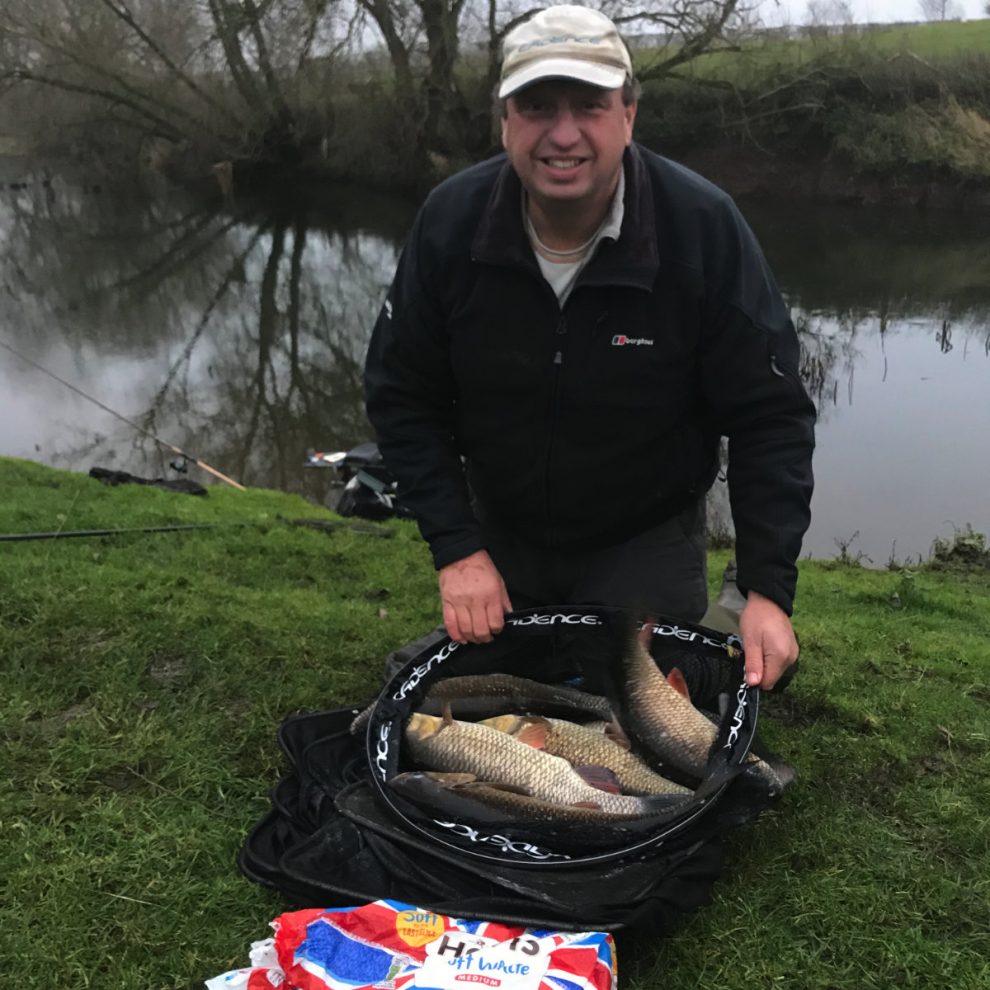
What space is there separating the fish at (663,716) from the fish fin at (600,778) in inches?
6.0

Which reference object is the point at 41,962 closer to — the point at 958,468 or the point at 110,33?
the point at 958,468

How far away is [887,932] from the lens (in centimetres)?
199

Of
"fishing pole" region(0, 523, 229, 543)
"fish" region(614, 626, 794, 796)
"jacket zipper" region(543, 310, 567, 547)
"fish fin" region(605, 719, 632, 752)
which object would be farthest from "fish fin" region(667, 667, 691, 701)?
"fishing pole" region(0, 523, 229, 543)

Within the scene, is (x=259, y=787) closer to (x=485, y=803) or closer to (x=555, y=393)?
(x=485, y=803)

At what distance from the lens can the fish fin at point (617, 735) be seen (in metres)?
2.38

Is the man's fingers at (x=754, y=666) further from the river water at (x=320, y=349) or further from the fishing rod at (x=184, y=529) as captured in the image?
the river water at (x=320, y=349)

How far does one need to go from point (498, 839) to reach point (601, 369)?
1.09 meters

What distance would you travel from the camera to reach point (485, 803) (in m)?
2.12

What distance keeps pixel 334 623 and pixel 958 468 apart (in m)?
7.37

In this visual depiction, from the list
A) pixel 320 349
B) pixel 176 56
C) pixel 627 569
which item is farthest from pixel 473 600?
pixel 176 56

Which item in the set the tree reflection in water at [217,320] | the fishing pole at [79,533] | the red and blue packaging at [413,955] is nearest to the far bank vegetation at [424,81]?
the tree reflection in water at [217,320]

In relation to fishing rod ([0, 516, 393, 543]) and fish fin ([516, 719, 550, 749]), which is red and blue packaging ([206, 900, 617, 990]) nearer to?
fish fin ([516, 719, 550, 749])

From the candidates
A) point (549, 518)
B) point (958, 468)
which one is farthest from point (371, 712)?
point (958, 468)

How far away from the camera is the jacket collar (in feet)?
6.83
